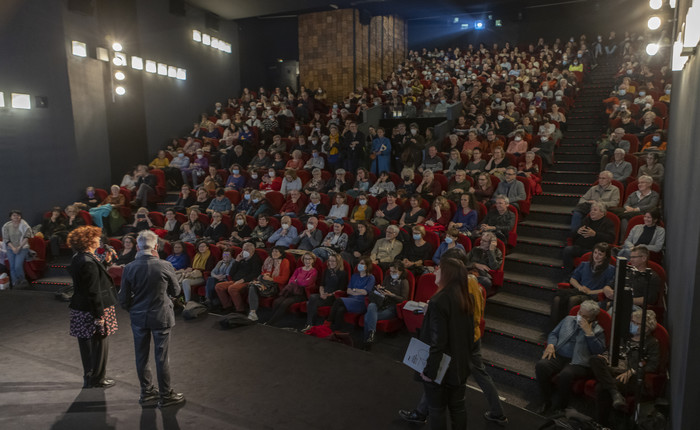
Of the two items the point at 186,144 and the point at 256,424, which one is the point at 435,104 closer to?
the point at 186,144

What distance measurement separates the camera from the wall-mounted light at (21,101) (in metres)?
7.77

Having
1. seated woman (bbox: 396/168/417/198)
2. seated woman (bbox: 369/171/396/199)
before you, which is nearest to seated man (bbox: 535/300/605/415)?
seated woman (bbox: 396/168/417/198)

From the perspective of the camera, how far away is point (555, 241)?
561 centimetres

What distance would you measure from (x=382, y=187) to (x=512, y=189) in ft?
6.47

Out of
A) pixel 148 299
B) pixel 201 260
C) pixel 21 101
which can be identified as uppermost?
pixel 21 101

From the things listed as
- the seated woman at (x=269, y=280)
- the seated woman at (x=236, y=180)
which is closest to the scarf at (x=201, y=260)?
the seated woman at (x=269, y=280)

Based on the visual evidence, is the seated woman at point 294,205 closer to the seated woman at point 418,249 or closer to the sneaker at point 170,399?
the seated woman at point 418,249

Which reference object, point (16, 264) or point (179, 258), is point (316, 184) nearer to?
point (179, 258)

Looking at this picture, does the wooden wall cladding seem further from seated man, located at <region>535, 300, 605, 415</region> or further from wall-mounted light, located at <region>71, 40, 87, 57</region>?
seated man, located at <region>535, 300, 605, 415</region>

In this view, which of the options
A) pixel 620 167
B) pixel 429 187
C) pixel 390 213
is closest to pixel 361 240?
pixel 390 213

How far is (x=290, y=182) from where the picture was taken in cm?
782

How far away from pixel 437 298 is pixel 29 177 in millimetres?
8379

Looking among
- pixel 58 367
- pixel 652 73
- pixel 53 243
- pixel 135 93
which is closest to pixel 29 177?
pixel 53 243

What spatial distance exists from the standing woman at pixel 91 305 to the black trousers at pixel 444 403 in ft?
8.20
